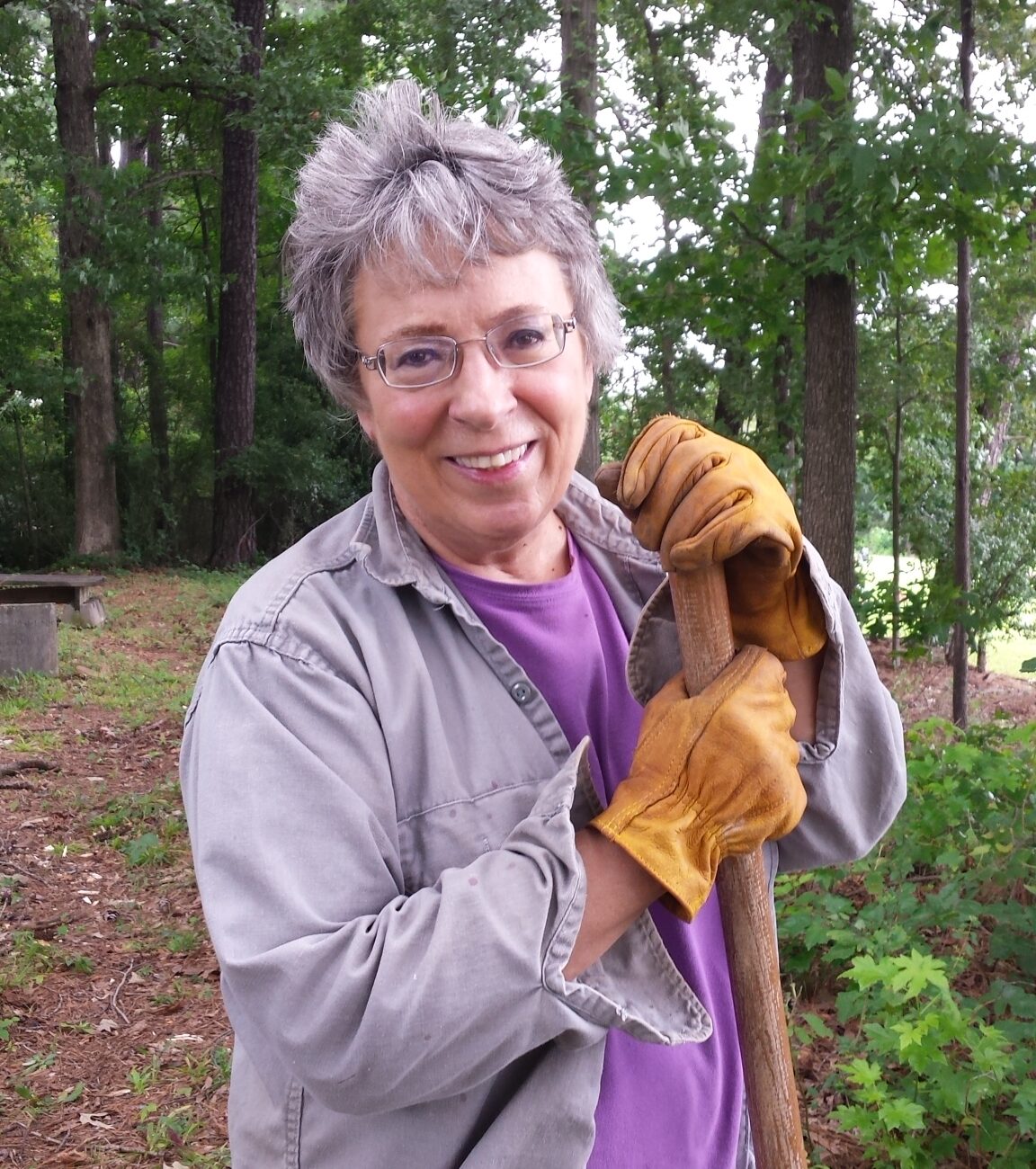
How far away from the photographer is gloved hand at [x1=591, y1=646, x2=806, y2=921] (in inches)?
52.8

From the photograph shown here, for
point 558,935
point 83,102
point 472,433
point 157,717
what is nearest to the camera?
point 558,935

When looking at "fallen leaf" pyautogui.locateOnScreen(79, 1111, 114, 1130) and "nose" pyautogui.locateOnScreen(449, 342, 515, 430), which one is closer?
"nose" pyautogui.locateOnScreen(449, 342, 515, 430)

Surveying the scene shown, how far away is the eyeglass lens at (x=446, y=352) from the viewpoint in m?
1.49

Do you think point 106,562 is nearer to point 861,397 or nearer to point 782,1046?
point 861,397

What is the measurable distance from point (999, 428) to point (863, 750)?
12.9m

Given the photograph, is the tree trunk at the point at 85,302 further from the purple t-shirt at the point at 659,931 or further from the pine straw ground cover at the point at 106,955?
the purple t-shirt at the point at 659,931

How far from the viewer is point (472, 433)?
1.51 metres

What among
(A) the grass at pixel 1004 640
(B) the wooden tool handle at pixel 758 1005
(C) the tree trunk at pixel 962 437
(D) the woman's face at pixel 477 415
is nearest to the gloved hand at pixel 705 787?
(B) the wooden tool handle at pixel 758 1005

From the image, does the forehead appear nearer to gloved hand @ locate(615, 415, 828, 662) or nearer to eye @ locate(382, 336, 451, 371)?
eye @ locate(382, 336, 451, 371)

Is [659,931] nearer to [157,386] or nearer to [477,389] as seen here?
[477,389]

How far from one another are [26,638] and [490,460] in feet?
25.7

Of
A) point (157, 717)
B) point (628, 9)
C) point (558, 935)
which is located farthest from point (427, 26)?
point (558, 935)

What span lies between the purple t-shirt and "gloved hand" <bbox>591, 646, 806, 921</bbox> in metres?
0.17

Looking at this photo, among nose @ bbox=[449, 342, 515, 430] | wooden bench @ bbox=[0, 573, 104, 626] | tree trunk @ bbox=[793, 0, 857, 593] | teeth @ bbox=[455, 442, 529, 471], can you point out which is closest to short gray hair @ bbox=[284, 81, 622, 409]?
nose @ bbox=[449, 342, 515, 430]
